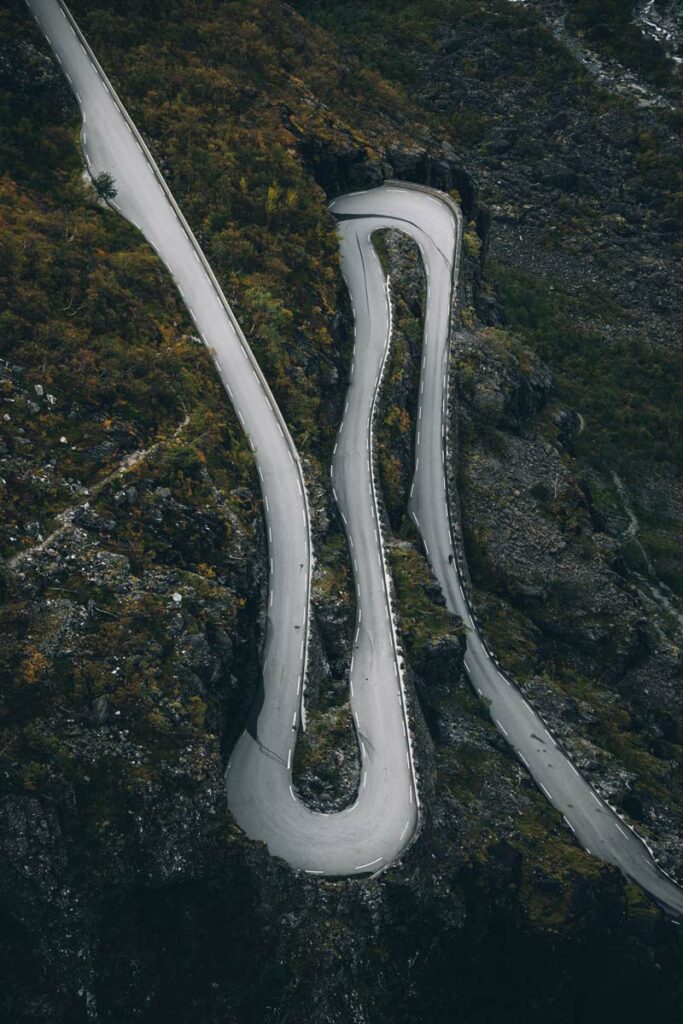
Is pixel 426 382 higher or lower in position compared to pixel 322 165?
lower

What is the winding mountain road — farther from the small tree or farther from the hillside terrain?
the hillside terrain

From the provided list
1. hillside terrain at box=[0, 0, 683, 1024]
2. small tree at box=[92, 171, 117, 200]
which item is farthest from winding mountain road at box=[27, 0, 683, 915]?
hillside terrain at box=[0, 0, 683, 1024]

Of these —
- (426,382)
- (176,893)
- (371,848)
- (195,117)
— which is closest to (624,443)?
(426,382)

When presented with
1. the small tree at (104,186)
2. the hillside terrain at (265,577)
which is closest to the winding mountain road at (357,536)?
the small tree at (104,186)

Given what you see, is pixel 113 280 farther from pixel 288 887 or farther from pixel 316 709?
pixel 288 887

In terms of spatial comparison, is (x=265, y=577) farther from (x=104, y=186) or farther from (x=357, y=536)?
(x=104, y=186)

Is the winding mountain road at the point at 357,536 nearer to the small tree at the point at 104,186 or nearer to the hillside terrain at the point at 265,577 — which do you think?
the small tree at the point at 104,186

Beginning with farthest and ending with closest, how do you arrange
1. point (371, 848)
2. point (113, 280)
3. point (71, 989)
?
point (113, 280) < point (371, 848) < point (71, 989)

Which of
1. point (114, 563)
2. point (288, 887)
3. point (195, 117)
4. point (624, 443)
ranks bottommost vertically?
point (624, 443)
